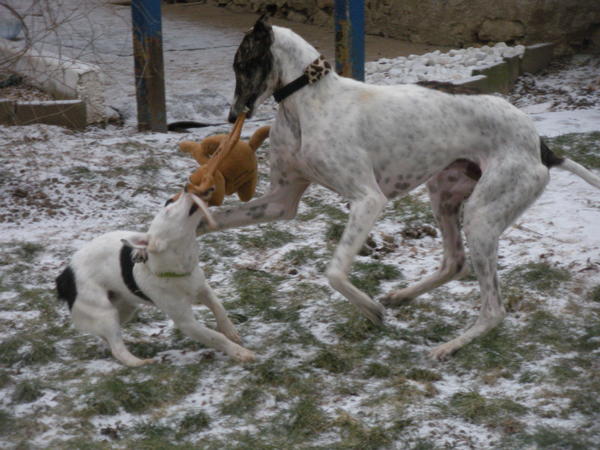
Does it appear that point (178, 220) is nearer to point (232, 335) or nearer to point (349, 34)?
→ point (232, 335)

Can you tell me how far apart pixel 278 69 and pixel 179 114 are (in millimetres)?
4338

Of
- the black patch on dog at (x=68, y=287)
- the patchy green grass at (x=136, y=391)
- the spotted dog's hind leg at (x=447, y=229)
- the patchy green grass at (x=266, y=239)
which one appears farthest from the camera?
the patchy green grass at (x=266, y=239)

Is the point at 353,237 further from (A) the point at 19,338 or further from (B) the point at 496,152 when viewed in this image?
(A) the point at 19,338

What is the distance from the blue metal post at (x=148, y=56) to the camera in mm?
7691

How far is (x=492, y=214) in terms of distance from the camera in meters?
4.20

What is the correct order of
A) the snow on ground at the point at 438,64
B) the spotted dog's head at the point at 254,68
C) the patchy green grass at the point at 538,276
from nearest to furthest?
1. the spotted dog's head at the point at 254,68
2. the patchy green grass at the point at 538,276
3. the snow on ground at the point at 438,64

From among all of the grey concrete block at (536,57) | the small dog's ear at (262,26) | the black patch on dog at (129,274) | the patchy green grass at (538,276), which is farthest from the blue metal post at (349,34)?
the black patch on dog at (129,274)

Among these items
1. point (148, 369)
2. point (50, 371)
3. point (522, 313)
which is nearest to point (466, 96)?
point (522, 313)

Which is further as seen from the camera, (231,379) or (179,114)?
(179,114)

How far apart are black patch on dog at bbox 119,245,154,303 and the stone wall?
7.18 m

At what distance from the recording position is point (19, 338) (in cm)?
443

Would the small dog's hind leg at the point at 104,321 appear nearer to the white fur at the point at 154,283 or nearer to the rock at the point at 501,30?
the white fur at the point at 154,283

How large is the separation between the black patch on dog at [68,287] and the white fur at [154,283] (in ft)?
0.08

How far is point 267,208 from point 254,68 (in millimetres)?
731
